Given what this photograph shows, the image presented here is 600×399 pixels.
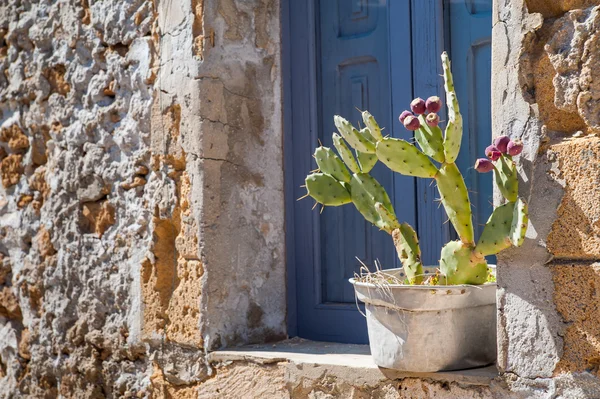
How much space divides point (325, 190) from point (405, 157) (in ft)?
0.96

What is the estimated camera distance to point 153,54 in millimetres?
2818

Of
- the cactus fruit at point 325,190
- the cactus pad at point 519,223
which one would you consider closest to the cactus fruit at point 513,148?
the cactus pad at point 519,223

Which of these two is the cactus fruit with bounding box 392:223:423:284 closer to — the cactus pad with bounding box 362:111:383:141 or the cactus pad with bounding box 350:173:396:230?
the cactus pad with bounding box 350:173:396:230

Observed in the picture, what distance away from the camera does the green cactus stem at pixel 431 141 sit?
6.18 ft

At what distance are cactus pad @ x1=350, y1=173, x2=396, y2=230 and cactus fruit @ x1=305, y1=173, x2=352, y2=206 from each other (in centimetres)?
3

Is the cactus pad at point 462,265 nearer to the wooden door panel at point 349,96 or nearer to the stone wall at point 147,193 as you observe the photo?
the wooden door panel at point 349,96

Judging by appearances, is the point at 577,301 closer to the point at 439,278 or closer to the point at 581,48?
the point at 439,278

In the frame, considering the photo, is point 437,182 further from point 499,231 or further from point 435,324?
point 435,324

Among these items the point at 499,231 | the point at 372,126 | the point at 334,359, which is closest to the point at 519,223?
the point at 499,231

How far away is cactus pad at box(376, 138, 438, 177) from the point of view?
1.90 m

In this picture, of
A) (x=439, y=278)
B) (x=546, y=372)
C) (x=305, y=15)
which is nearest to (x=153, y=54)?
(x=305, y=15)

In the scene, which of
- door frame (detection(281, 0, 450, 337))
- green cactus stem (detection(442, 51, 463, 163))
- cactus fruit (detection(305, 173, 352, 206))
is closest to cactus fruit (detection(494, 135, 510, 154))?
green cactus stem (detection(442, 51, 463, 163))

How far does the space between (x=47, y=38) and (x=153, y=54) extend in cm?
70

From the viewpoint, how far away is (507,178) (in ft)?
5.90
